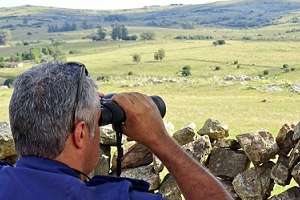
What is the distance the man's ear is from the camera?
270cm

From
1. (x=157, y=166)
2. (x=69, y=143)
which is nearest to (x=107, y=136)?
(x=157, y=166)

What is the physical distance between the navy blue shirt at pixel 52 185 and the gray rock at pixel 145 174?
6057mm

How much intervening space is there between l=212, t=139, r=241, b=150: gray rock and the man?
589 centimetres

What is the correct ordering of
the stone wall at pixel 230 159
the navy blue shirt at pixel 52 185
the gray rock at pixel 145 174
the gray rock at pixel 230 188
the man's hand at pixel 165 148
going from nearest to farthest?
the navy blue shirt at pixel 52 185 → the man's hand at pixel 165 148 → the stone wall at pixel 230 159 → the gray rock at pixel 230 188 → the gray rock at pixel 145 174

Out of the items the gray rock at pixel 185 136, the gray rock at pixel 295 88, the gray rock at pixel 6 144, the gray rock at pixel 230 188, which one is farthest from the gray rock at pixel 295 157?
the gray rock at pixel 295 88

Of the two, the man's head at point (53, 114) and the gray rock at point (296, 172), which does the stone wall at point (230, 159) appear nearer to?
the gray rock at point (296, 172)

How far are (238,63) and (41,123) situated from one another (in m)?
78.9

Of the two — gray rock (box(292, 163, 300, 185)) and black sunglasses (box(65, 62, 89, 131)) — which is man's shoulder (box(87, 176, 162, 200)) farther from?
gray rock (box(292, 163, 300, 185))

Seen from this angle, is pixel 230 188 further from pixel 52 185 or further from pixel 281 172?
pixel 52 185

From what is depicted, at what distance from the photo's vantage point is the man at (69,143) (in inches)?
102

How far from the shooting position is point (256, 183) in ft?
26.8

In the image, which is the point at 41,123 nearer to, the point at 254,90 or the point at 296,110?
the point at 296,110

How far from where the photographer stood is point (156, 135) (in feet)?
9.30

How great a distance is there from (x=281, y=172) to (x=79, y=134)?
548 cm
